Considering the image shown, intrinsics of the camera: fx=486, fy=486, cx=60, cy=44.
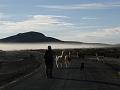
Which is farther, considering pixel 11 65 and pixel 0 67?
pixel 11 65

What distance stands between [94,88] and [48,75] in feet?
32.8

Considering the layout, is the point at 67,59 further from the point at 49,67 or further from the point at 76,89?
the point at 76,89

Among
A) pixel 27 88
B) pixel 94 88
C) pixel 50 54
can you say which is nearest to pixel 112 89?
pixel 94 88

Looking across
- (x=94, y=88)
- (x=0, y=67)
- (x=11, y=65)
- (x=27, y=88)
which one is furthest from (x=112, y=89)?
(x=11, y=65)

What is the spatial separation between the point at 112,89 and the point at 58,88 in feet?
8.42

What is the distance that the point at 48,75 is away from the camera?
32438 mm

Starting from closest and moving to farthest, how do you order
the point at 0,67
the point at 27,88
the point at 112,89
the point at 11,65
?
the point at 112,89
the point at 27,88
the point at 0,67
the point at 11,65

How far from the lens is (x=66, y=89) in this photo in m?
22.3

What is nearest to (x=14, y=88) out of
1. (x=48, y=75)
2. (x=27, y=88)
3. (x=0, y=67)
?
(x=27, y=88)

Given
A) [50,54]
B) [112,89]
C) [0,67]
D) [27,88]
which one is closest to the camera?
[112,89]

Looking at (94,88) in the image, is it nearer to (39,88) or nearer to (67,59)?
(39,88)

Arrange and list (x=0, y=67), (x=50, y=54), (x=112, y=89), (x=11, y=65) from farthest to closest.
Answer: (x=11, y=65)
(x=0, y=67)
(x=50, y=54)
(x=112, y=89)

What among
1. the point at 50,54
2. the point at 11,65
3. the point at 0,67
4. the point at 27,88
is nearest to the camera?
the point at 27,88

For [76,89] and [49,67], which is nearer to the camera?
[76,89]
